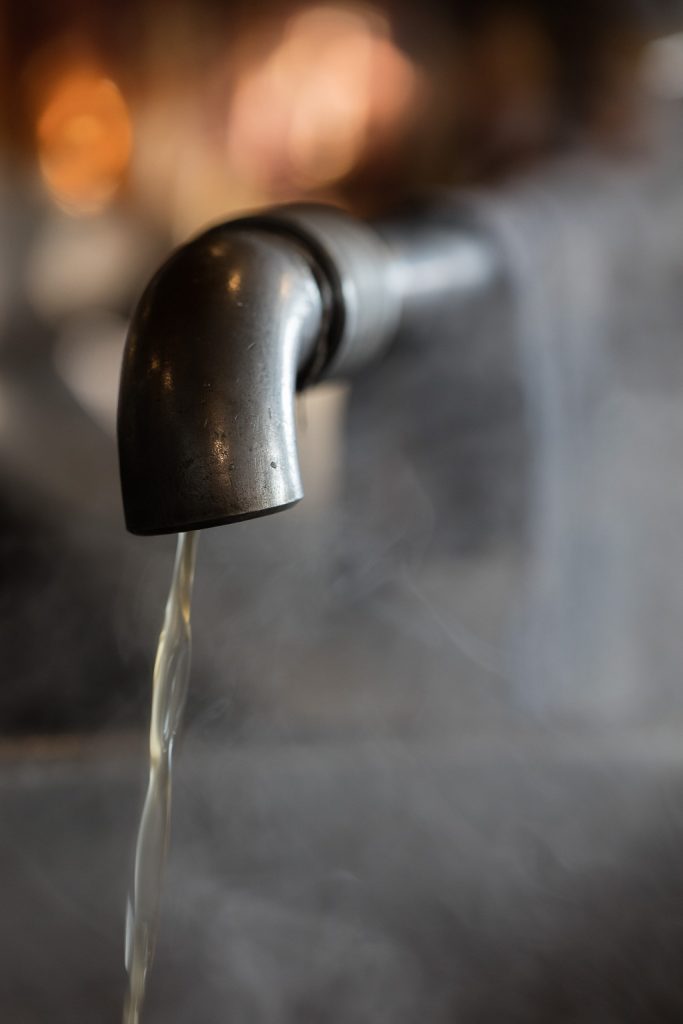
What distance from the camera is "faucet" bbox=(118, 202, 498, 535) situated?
448mm

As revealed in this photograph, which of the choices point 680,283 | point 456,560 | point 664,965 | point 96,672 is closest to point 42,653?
point 96,672

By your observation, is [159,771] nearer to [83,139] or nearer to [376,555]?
[376,555]

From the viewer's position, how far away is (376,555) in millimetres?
991

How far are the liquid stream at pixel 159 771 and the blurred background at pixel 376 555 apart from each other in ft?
0.39

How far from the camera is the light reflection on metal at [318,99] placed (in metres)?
0.96

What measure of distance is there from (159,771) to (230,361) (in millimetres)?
276

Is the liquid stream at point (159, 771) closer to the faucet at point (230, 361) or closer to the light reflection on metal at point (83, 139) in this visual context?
the faucet at point (230, 361)

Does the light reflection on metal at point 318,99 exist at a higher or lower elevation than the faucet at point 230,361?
higher

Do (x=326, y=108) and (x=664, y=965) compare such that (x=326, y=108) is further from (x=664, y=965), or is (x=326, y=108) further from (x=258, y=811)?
(x=664, y=965)

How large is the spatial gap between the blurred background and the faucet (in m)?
0.34

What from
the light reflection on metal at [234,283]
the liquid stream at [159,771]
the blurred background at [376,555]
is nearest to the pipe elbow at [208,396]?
the light reflection on metal at [234,283]

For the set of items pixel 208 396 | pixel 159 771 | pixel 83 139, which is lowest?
pixel 159 771

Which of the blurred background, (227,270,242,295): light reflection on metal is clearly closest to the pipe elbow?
(227,270,242,295): light reflection on metal

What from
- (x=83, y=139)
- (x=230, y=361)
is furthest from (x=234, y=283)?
(x=83, y=139)
